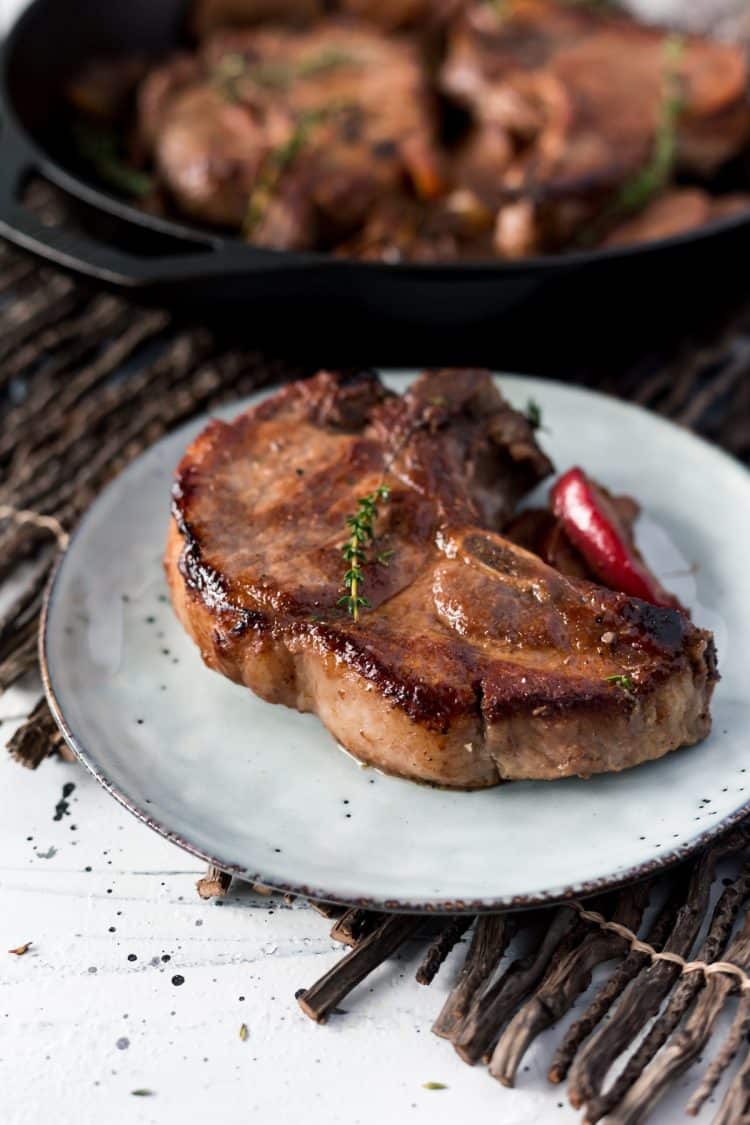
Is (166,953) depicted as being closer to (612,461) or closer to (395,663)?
(395,663)

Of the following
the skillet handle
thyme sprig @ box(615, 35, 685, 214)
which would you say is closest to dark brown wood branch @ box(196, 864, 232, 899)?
the skillet handle

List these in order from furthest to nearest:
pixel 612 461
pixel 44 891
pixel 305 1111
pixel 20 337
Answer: pixel 20 337, pixel 612 461, pixel 44 891, pixel 305 1111

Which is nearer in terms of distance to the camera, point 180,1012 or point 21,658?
point 180,1012

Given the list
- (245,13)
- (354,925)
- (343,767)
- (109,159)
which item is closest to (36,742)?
(343,767)

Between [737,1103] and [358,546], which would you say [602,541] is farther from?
[737,1103]

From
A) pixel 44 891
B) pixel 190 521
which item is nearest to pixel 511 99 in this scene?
pixel 190 521

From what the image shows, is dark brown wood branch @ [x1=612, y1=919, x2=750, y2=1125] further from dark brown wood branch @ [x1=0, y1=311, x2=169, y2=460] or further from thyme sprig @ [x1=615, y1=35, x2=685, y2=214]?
thyme sprig @ [x1=615, y1=35, x2=685, y2=214]

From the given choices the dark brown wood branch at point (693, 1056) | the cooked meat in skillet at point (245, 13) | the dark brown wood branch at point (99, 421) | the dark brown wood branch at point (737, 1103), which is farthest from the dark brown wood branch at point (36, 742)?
the cooked meat in skillet at point (245, 13)
